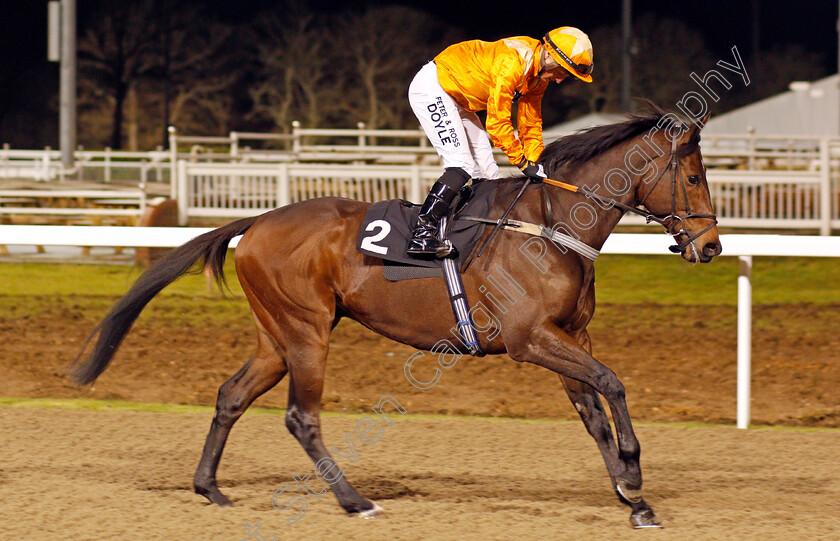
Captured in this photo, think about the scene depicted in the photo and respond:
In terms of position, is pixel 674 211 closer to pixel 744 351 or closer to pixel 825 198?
pixel 744 351

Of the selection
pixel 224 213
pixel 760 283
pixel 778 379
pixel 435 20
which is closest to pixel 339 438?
pixel 778 379

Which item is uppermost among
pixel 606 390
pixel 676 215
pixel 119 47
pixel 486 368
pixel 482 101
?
pixel 119 47

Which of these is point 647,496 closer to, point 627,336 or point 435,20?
point 627,336

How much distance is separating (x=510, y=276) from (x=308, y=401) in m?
0.91

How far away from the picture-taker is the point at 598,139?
3785 millimetres

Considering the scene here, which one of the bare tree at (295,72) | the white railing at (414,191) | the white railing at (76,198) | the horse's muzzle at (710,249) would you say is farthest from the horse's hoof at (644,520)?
the bare tree at (295,72)

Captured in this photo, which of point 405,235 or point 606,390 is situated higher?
point 405,235

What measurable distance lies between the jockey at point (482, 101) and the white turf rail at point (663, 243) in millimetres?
1433

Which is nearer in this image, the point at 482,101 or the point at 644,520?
the point at 644,520

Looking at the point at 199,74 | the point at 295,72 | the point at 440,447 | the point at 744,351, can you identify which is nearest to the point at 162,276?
the point at 440,447

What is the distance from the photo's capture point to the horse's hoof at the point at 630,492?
345 centimetres

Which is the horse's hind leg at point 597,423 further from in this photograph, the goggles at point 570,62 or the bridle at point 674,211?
the goggles at point 570,62

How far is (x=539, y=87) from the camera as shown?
397cm

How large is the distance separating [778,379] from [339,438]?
286 centimetres
